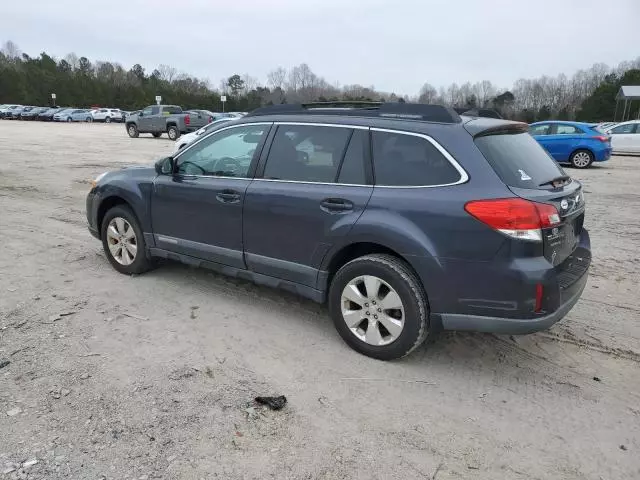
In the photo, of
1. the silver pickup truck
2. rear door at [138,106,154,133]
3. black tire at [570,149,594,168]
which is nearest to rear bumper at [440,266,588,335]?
black tire at [570,149,594,168]

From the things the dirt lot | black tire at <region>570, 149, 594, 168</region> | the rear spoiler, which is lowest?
the dirt lot

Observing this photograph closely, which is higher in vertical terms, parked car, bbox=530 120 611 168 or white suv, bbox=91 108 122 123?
white suv, bbox=91 108 122 123

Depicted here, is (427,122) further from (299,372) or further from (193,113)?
(193,113)

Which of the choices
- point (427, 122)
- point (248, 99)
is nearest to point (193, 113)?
point (427, 122)

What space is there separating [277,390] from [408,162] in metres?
1.78

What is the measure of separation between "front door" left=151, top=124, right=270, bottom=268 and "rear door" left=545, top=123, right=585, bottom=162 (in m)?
14.7

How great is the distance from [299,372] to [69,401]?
1.46 m

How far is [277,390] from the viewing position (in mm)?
3369

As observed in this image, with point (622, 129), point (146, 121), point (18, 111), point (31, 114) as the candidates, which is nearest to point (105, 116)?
point (31, 114)

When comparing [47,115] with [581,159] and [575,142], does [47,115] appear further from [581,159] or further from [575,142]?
[581,159]

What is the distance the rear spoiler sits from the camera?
141 inches

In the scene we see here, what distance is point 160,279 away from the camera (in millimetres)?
5359

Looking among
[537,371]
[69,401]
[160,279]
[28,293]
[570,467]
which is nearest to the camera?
[570,467]

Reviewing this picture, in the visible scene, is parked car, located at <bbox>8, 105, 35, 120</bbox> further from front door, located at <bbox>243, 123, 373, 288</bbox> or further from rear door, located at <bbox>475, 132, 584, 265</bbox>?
rear door, located at <bbox>475, 132, 584, 265</bbox>
